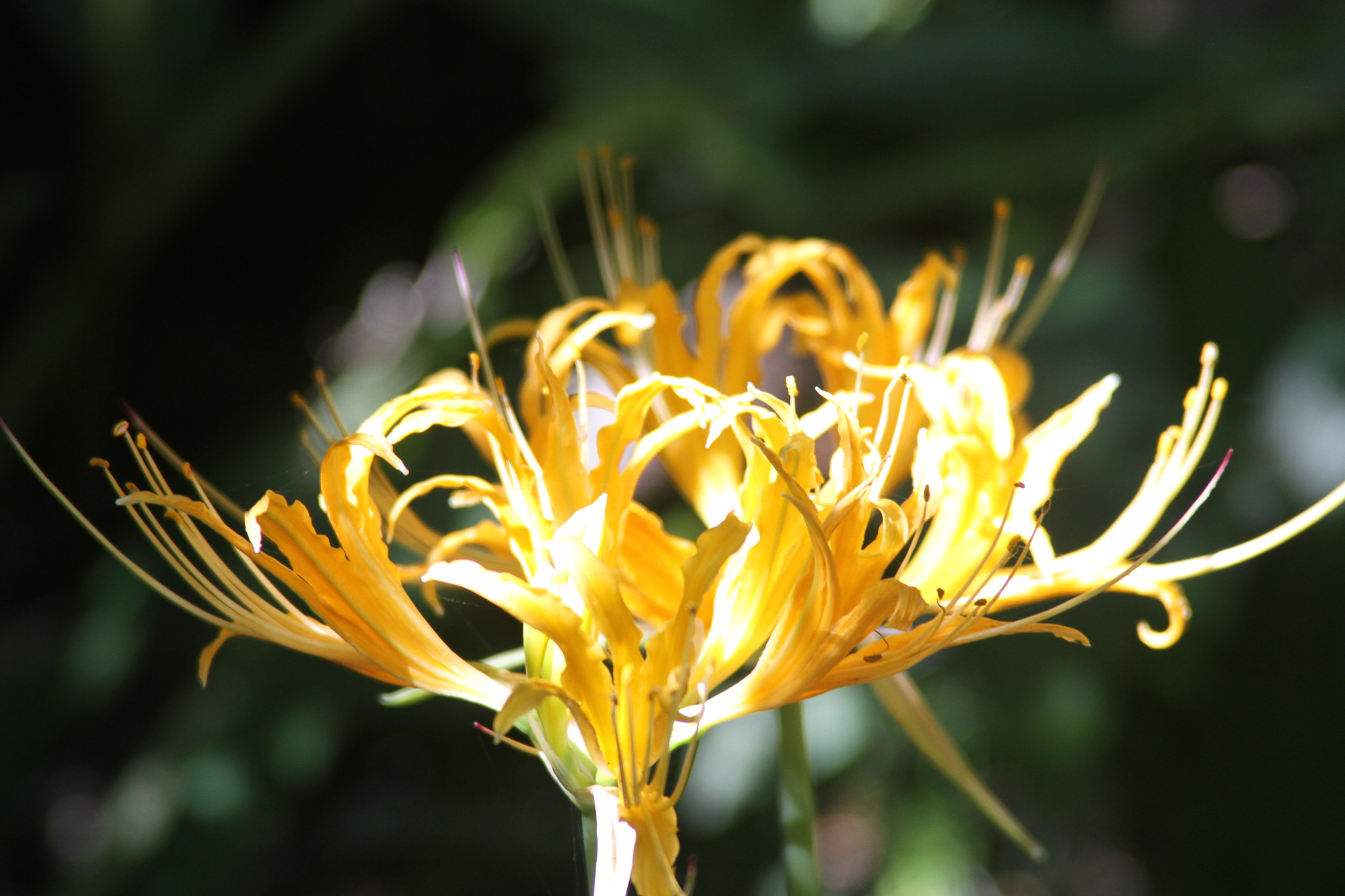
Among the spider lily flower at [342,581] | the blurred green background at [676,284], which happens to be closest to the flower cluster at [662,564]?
the spider lily flower at [342,581]

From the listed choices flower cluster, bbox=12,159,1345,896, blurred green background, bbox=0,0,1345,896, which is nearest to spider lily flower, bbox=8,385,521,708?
flower cluster, bbox=12,159,1345,896

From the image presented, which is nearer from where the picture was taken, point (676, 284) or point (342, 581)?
point (342, 581)

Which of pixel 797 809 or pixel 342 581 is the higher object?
pixel 342 581

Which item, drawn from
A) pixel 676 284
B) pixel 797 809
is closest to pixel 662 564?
pixel 797 809

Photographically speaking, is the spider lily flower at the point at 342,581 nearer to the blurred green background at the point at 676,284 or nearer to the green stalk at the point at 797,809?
the green stalk at the point at 797,809

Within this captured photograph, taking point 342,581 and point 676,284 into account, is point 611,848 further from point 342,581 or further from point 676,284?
point 676,284
